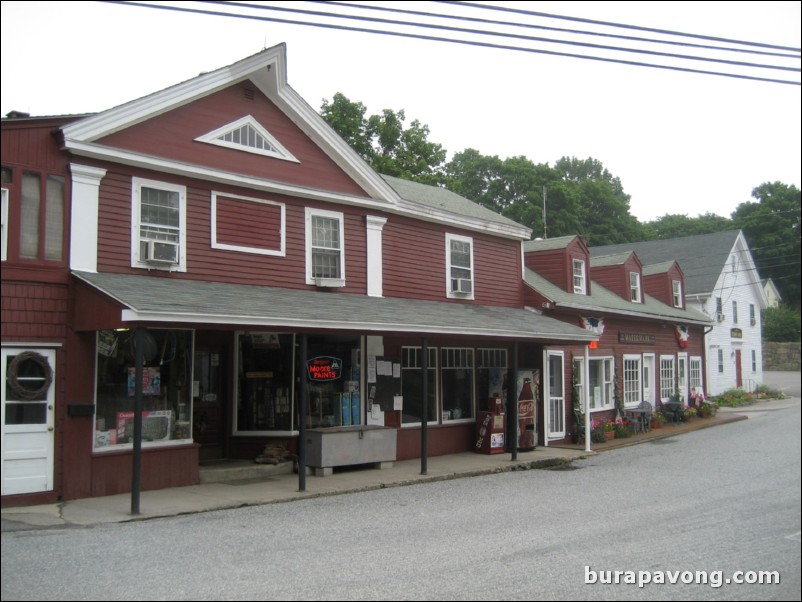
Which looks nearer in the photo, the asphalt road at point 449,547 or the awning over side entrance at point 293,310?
the asphalt road at point 449,547

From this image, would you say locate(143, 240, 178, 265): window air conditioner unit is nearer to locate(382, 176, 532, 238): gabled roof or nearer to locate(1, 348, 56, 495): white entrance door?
locate(1, 348, 56, 495): white entrance door

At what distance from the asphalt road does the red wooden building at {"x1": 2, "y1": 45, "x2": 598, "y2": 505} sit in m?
2.45

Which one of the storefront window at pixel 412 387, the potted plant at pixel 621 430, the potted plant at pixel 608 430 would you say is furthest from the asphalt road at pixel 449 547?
the potted plant at pixel 621 430

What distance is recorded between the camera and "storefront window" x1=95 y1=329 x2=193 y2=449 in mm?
11547

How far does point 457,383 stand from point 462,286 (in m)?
2.37

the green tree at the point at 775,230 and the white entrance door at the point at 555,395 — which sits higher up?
the green tree at the point at 775,230

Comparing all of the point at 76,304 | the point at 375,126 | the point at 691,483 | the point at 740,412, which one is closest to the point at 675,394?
the point at 740,412

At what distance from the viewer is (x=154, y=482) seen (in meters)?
11.9

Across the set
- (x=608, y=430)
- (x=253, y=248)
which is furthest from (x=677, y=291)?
(x=253, y=248)

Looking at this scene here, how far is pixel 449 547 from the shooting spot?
8320 millimetres

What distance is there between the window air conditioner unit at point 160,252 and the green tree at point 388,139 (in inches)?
843

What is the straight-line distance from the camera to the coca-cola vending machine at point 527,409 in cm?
1750

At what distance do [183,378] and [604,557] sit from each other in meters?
7.57

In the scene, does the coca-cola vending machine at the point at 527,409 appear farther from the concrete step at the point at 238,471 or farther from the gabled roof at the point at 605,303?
the concrete step at the point at 238,471
